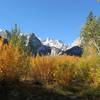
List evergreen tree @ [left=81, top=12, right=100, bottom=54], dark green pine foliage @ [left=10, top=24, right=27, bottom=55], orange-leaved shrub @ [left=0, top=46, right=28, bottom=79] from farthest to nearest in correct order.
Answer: evergreen tree @ [left=81, top=12, right=100, bottom=54] < dark green pine foliage @ [left=10, top=24, right=27, bottom=55] < orange-leaved shrub @ [left=0, top=46, right=28, bottom=79]

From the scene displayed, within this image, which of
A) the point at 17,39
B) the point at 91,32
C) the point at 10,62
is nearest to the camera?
the point at 10,62

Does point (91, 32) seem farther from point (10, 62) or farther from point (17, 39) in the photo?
point (10, 62)

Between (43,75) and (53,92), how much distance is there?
3063mm

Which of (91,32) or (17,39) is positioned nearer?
(17,39)

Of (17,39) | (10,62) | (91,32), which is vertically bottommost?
(10,62)

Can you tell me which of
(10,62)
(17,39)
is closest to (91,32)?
(17,39)

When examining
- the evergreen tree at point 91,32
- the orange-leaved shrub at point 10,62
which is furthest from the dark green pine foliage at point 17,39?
the evergreen tree at point 91,32

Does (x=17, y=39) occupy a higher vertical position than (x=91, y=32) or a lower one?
lower

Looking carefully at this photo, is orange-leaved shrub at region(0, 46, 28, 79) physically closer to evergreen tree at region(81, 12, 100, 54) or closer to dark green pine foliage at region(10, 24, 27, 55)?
dark green pine foliage at region(10, 24, 27, 55)

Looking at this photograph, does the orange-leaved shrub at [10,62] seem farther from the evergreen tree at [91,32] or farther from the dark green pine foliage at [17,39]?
the evergreen tree at [91,32]

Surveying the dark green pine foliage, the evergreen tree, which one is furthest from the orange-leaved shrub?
the evergreen tree

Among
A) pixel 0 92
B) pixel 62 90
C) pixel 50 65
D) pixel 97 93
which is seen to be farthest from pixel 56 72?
pixel 0 92

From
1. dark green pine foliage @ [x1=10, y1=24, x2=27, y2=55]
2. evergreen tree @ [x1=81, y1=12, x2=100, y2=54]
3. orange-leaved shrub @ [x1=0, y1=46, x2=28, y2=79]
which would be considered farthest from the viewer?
evergreen tree @ [x1=81, y1=12, x2=100, y2=54]

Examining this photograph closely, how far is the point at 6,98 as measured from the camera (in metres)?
19.2
